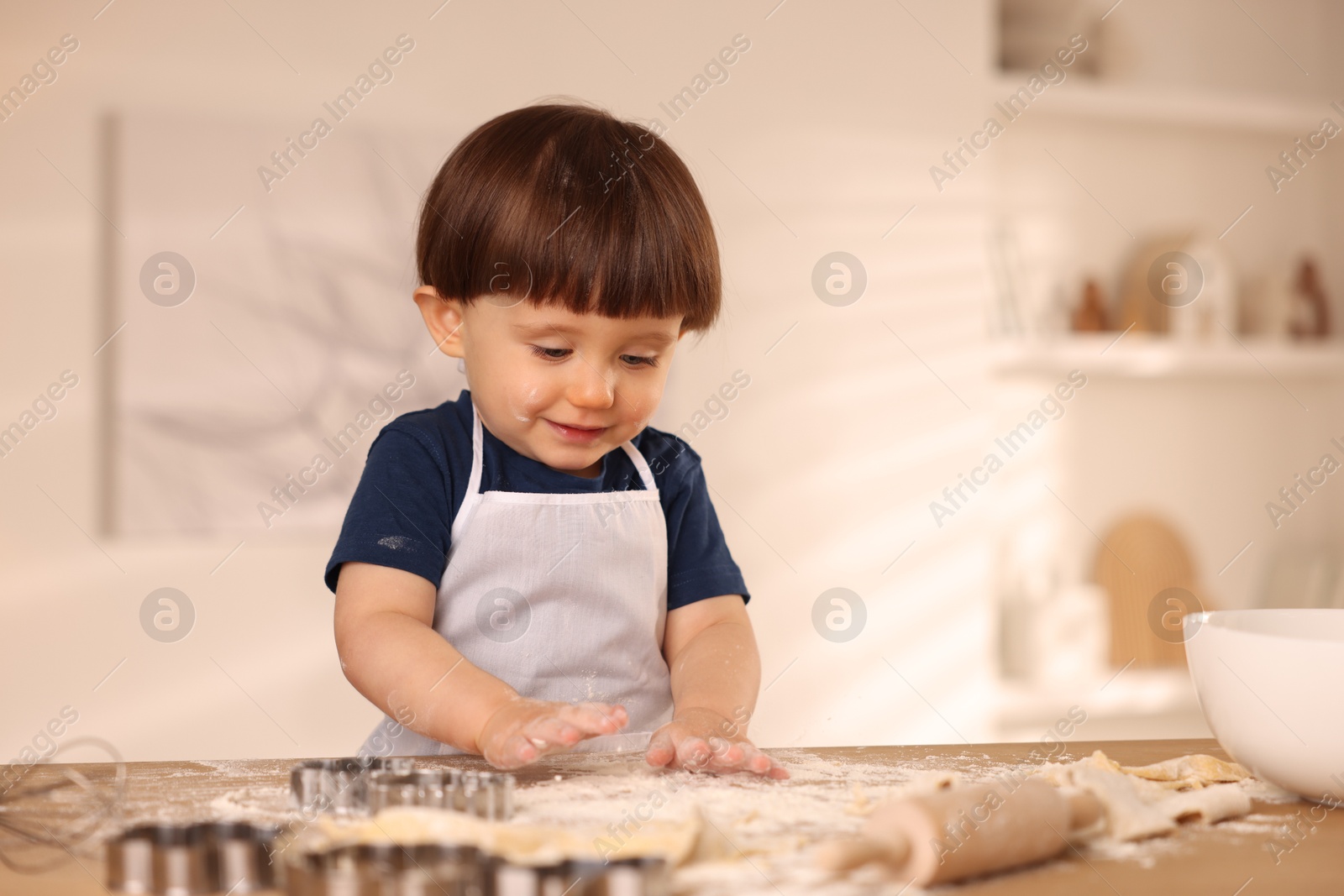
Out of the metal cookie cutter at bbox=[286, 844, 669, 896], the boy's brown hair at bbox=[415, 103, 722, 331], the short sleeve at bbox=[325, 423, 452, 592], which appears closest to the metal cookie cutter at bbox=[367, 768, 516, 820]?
the metal cookie cutter at bbox=[286, 844, 669, 896]

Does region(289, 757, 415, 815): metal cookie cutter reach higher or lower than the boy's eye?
lower

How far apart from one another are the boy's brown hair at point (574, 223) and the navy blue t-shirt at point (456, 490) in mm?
137

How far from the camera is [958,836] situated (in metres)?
0.47

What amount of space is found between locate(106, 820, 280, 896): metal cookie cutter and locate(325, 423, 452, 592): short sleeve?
1.31 feet

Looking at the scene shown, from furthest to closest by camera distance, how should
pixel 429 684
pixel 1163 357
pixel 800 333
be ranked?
pixel 1163 357, pixel 800 333, pixel 429 684

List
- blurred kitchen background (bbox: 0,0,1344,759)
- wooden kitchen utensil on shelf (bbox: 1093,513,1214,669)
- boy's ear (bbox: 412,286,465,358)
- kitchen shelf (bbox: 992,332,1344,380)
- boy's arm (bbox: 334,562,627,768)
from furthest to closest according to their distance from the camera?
1. wooden kitchen utensil on shelf (bbox: 1093,513,1214,669)
2. kitchen shelf (bbox: 992,332,1344,380)
3. blurred kitchen background (bbox: 0,0,1344,759)
4. boy's ear (bbox: 412,286,465,358)
5. boy's arm (bbox: 334,562,627,768)

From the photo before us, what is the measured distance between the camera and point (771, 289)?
227 cm

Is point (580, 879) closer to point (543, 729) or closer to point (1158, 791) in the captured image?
point (543, 729)

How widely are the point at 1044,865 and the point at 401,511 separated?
59 cm

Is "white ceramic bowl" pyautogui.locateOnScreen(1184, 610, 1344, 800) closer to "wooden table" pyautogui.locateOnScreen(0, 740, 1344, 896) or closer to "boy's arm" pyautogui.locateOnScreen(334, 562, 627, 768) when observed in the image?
"wooden table" pyautogui.locateOnScreen(0, 740, 1344, 896)

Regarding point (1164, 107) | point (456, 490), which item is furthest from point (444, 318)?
point (1164, 107)

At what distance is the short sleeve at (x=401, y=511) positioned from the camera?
0.87 meters

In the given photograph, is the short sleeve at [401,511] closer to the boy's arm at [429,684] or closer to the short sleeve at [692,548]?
the boy's arm at [429,684]

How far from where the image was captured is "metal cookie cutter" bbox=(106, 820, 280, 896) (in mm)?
445
